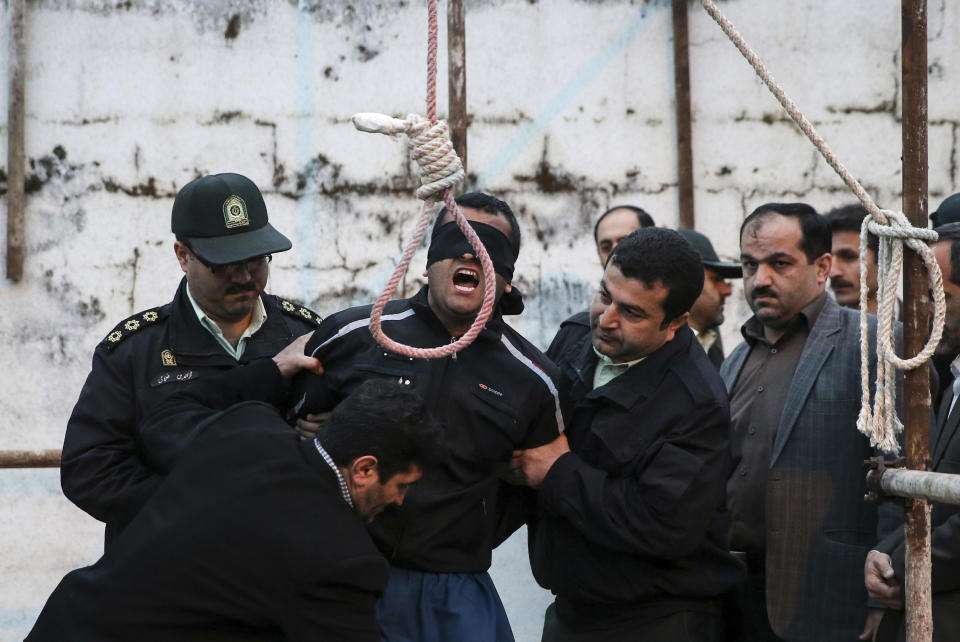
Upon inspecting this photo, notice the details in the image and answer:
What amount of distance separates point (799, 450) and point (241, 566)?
1.68 meters

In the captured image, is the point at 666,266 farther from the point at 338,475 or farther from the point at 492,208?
the point at 338,475

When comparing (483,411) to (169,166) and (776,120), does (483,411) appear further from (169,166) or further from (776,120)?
(776,120)

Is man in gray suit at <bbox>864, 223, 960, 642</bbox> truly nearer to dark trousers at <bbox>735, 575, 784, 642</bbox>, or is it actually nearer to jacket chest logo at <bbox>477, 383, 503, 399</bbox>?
dark trousers at <bbox>735, 575, 784, 642</bbox>

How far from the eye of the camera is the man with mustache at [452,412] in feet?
8.93

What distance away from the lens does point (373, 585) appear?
7.70ft

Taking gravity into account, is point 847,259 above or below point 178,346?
above

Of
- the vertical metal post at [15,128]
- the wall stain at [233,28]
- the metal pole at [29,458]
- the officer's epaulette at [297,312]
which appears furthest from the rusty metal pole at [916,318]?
the vertical metal post at [15,128]

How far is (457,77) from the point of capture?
3965 millimetres

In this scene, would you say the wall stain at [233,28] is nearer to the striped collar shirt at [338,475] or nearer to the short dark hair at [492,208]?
the short dark hair at [492,208]

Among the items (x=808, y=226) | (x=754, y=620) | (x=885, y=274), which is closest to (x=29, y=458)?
(x=754, y=620)

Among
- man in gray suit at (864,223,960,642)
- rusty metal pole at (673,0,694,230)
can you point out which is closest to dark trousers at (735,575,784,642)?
man in gray suit at (864,223,960,642)

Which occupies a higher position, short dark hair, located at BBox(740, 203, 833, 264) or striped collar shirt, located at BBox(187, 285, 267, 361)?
short dark hair, located at BBox(740, 203, 833, 264)

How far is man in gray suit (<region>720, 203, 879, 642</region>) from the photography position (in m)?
3.14

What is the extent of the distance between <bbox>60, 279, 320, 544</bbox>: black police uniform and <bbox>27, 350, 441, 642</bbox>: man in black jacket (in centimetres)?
39
